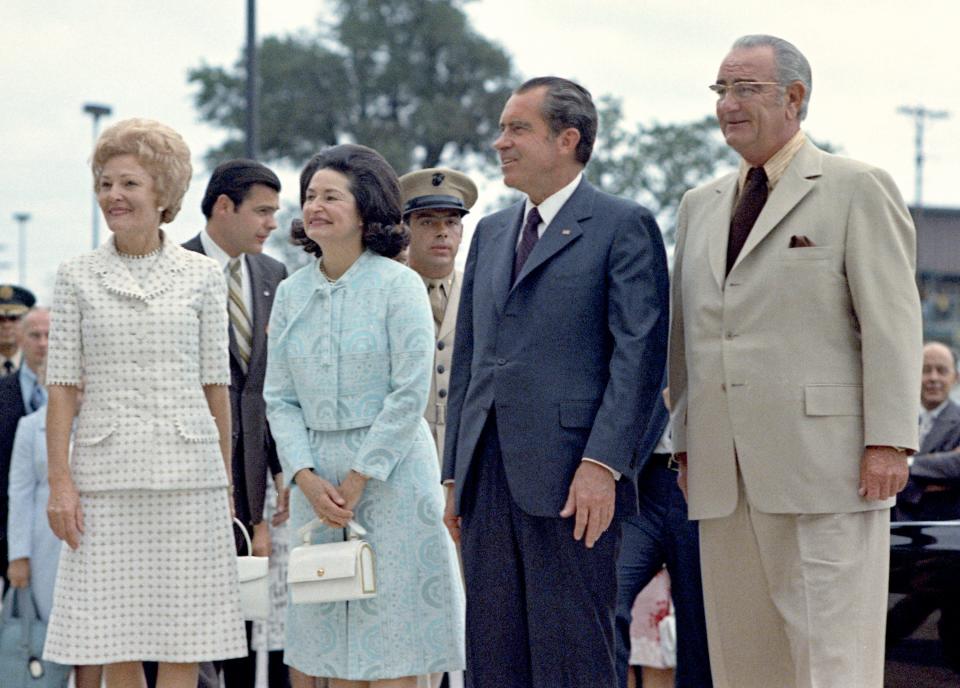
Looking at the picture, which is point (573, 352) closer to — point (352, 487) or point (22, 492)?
point (352, 487)

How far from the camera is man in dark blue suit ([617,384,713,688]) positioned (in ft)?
19.5

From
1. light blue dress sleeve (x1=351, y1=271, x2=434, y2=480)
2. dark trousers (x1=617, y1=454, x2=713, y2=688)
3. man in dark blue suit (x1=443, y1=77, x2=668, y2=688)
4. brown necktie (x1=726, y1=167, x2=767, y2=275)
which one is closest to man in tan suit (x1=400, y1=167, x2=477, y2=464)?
dark trousers (x1=617, y1=454, x2=713, y2=688)

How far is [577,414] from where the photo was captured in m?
4.38

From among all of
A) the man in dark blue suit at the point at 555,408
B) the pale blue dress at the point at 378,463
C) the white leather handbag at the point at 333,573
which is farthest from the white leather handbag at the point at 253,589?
the man in dark blue suit at the point at 555,408

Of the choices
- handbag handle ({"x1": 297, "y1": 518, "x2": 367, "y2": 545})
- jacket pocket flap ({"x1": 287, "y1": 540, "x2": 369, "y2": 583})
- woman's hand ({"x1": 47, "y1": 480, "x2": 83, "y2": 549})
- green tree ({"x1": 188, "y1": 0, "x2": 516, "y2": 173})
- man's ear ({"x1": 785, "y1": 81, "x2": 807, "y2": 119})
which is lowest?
jacket pocket flap ({"x1": 287, "y1": 540, "x2": 369, "y2": 583})

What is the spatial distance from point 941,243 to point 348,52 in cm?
2352

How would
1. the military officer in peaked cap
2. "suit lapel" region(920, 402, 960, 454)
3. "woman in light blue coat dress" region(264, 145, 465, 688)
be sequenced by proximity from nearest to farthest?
1. "woman in light blue coat dress" region(264, 145, 465, 688)
2. "suit lapel" region(920, 402, 960, 454)
3. the military officer in peaked cap

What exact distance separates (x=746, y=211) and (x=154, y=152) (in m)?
1.87

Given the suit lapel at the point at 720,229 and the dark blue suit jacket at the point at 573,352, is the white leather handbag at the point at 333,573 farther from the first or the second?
the suit lapel at the point at 720,229

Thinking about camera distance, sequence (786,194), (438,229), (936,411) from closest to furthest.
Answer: (786,194) < (438,229) < (936,411)

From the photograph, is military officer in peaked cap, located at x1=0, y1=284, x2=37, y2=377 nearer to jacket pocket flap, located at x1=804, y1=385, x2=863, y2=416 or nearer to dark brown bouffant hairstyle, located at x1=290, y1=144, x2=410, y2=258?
dark brown bouffant hairstyle, located at x1=290, y1=144, x2=410, y2=258

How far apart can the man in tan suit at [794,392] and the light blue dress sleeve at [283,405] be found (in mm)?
1197

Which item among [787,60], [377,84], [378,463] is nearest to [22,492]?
[378,463]

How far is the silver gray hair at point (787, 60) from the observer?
453 centimetres
